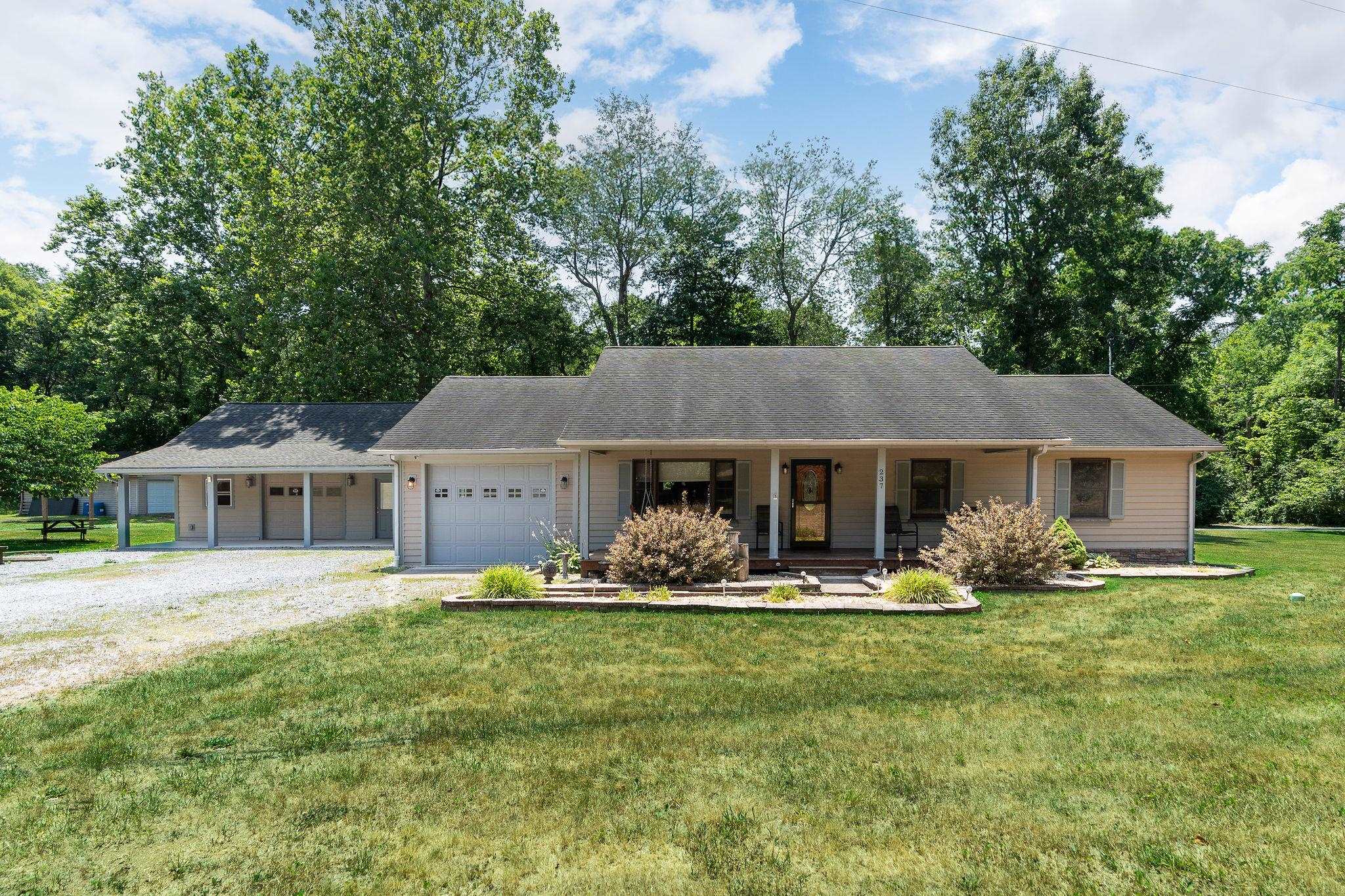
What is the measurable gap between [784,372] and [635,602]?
7643mm

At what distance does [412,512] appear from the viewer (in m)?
14.8

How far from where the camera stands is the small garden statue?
12.1 metres

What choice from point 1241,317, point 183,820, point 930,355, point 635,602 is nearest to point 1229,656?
point 635,602

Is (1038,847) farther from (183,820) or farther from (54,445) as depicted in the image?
(54,445)

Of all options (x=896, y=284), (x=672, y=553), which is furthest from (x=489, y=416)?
(x=896, y=284)

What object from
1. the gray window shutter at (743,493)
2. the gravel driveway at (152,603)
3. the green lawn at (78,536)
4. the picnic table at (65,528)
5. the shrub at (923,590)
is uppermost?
the gray window shutter at (743,493)

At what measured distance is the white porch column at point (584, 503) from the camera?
1280 cm

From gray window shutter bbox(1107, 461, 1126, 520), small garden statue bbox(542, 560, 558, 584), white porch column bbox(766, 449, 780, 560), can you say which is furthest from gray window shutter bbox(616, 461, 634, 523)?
gray window shutter bbox(1107, 461, 1126, 520)

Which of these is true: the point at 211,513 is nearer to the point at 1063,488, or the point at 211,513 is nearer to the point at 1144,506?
the point at 1063,488

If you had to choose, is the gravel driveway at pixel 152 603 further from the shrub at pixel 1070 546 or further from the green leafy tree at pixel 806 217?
the green leafy tree at pixel 806 217

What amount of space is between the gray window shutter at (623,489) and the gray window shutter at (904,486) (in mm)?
5421

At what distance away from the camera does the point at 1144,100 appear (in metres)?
11.9

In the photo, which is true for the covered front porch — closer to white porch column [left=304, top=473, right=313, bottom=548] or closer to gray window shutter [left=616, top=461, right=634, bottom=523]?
gray window shutter [left=616, top=461, right=634, bottom=523]

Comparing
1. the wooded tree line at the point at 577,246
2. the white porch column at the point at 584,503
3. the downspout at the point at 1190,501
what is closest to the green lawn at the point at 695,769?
the white porch column at the point at 584,503
